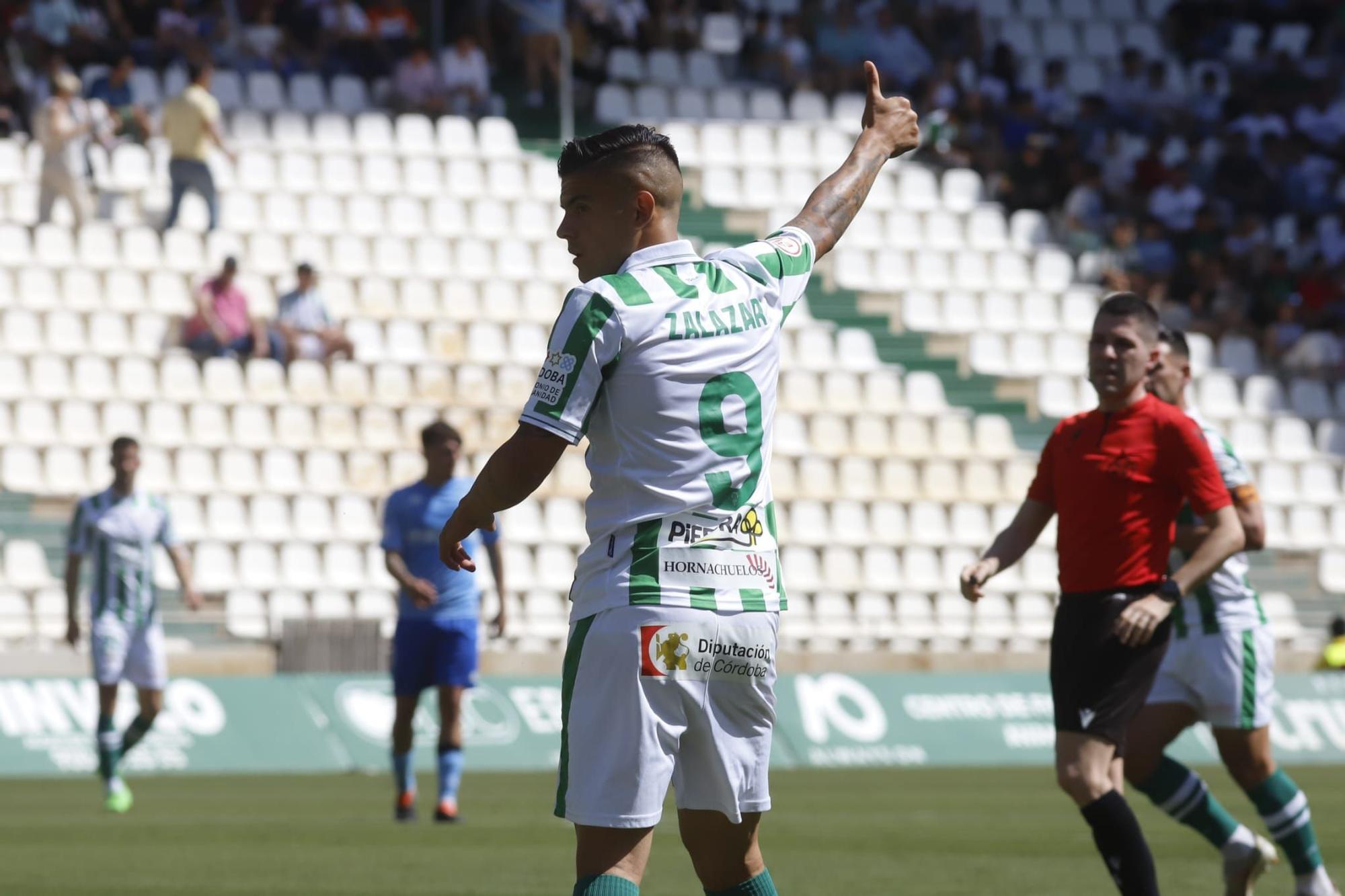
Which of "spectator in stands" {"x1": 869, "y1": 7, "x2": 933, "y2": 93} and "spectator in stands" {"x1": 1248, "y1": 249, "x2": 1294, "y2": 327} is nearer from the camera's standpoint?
"spectator in stands" {"x1": 1248, "y1": 249, "x2": 1294, "y2": 327}

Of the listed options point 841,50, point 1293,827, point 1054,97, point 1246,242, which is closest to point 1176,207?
point 1246,242

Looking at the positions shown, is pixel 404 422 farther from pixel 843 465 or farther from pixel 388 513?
pixel 388 513

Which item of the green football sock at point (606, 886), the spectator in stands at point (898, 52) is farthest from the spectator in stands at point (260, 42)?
the green football sock at point (606, 886)

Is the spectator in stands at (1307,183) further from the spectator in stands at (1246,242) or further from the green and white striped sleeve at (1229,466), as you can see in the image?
the green and white striped sleeve at (1229,466)

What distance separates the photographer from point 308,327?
22.6 meters

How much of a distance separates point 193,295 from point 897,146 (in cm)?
1738

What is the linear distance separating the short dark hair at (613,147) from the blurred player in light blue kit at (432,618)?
8215mm

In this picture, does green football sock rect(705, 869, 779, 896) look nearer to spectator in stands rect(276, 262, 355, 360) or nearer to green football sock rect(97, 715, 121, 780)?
green football sock rect(97, 715, 121, 780)

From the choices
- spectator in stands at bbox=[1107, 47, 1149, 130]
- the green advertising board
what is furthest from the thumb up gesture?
spectator in stands at bbox=[1107, 47, 1149, 130]

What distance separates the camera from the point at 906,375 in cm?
2558

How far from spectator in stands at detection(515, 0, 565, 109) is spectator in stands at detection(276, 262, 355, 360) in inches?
200

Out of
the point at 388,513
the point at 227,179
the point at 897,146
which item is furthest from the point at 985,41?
the point at 897,146

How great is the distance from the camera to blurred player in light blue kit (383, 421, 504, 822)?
1345 cm

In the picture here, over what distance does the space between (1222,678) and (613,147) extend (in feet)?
15.7
